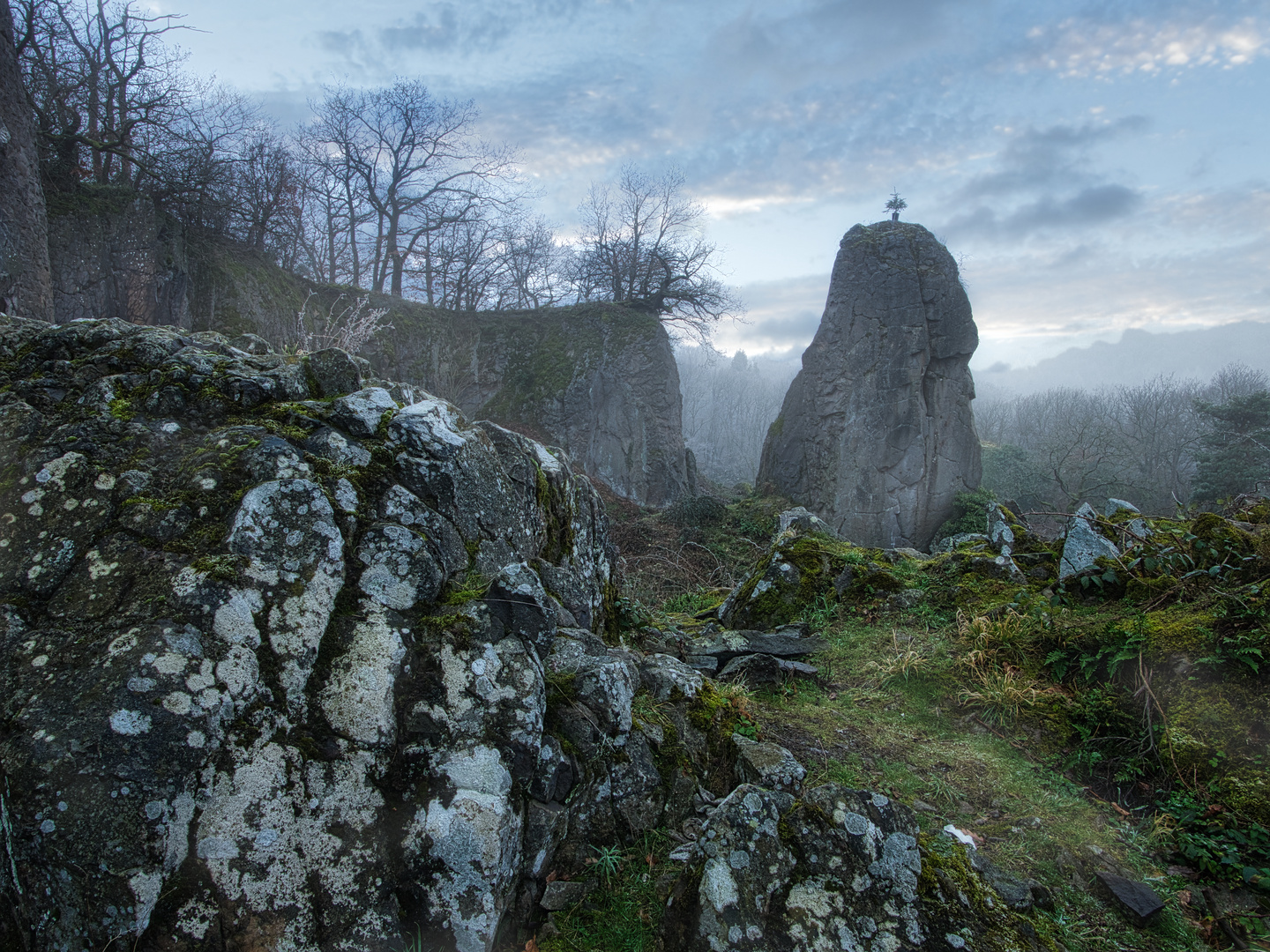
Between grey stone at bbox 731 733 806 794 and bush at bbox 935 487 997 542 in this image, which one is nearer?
grey stone at bbox 731 733 806 794

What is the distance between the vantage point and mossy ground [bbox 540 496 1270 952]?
8.45 ft

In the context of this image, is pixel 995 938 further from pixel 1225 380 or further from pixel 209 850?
pixel 1225 380

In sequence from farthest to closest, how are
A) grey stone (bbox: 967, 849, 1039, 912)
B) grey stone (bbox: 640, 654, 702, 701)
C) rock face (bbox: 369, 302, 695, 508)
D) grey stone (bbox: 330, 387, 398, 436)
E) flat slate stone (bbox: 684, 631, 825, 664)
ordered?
rock face (bbox: 369, 302, 695, 508) < flat slate stone (bbox: 684, 631, 825, 664) < grey stone (bbox: 640, 654, 702, 701) < grey stone (bbox: 330, 387, 398, 436) < grey stone (bbox: 967, 849, 1039, 912)

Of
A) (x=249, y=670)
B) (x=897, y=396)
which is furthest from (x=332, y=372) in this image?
(x=897, y=396)

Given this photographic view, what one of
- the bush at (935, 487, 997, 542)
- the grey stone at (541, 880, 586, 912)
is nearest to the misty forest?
the grey stone at (541, 880, 586, 912)

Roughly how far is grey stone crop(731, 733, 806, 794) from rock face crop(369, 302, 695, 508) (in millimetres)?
17577

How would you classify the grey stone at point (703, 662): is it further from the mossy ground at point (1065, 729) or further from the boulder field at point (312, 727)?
the boulder field at point (312, 727)

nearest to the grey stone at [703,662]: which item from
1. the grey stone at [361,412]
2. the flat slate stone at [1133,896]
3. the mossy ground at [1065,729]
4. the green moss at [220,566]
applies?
the mossy ground at [1065,729]

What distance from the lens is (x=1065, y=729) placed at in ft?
13.1

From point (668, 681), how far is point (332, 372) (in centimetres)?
262

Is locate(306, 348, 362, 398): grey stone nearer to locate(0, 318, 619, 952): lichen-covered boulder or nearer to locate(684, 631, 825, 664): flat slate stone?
locate(0, 318, 619, 952): lichen-covered boulder

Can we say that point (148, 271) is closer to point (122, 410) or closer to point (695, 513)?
point (122, 410)

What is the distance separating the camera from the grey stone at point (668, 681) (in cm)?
333

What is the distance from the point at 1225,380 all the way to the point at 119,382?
4421 centimetres
